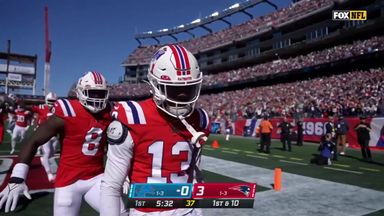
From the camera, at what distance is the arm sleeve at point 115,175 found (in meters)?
2.18

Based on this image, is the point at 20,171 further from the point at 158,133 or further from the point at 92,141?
the point at 158,133

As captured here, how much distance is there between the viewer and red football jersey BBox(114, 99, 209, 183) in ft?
7.33

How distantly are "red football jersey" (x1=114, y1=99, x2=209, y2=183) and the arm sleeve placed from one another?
63 mm

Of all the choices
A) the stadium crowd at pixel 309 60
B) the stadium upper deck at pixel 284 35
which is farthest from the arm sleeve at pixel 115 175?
the stadium upper deck at pixel 284 35

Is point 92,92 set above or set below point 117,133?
above

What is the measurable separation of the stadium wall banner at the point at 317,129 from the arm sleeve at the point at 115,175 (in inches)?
654

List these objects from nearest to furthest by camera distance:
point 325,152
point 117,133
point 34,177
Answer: point 117,133 < point 34,177 < point 325,152

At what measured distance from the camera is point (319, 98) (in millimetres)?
25203

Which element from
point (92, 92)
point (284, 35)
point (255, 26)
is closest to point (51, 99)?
point (92, 92)

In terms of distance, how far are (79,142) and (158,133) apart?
1857 millimetres

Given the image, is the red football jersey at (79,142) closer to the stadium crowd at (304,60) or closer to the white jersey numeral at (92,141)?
the white jersey numeral at (92,141)

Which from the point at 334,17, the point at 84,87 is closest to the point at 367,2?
the point at 334,17

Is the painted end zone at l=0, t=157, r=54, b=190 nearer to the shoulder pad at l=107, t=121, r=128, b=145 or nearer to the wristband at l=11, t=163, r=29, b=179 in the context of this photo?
the wristband at l=11, t=163, r=29, b=179

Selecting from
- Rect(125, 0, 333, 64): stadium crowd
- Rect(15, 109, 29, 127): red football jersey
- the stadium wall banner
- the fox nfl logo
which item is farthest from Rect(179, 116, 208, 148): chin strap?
Rect(125, 0, 333, 64): stadium crowd
